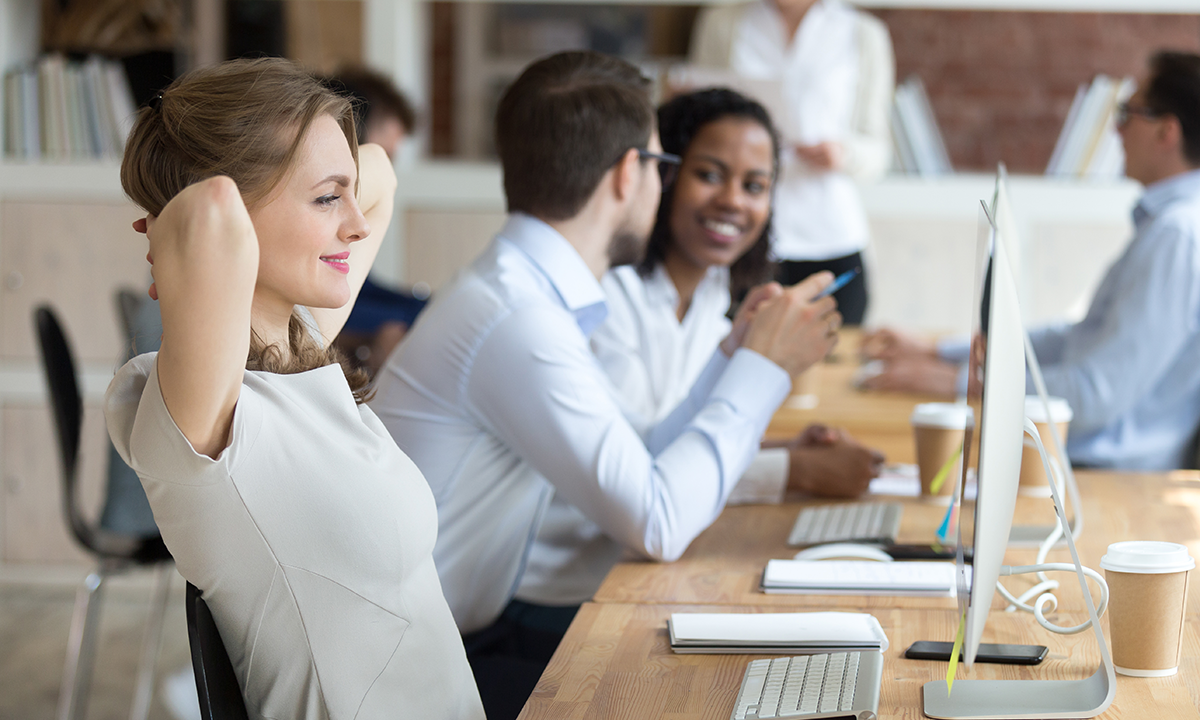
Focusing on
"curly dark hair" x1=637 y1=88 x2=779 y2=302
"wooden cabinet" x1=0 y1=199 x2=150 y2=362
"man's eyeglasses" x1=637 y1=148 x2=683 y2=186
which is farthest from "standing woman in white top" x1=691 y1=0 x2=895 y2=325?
"wooden cabinet" x1=0 y1=199 x2=150 y2=362

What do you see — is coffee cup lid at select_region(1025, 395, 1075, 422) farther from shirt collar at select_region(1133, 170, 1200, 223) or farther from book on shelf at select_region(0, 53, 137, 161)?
book on shelf at select_region(0, 53, 137, 161)

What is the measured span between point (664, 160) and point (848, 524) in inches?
24.2

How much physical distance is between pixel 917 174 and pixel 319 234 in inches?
117

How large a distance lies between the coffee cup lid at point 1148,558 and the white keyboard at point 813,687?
216mm

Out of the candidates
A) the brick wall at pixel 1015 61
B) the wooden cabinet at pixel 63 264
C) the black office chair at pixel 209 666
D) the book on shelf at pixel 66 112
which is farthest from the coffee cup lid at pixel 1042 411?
the book on shelf at pixel 66 112

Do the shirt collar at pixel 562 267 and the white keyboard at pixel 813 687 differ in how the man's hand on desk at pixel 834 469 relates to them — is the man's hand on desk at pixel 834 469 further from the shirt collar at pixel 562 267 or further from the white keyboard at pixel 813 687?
the white keyboard at pixel 813 687

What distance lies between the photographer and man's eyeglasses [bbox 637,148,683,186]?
5.47ft

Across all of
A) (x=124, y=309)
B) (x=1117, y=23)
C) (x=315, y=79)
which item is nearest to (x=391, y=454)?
(x=315, y=79)

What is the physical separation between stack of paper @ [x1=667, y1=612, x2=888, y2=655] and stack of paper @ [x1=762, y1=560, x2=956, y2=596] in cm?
11

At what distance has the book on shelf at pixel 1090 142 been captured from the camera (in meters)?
A: 3.48

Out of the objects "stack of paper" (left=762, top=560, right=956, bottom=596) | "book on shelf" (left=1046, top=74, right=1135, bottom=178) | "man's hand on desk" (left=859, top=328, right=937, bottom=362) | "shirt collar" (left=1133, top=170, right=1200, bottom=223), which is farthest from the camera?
"book on shelf" (left=1046, top=74, right=1135, bottom=178)

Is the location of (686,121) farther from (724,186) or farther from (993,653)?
(993,653)

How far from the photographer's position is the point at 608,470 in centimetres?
132

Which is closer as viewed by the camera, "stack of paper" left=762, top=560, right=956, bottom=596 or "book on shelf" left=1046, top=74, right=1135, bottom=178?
"stack of paper" left=762, top=560, right=956, bottom=596
